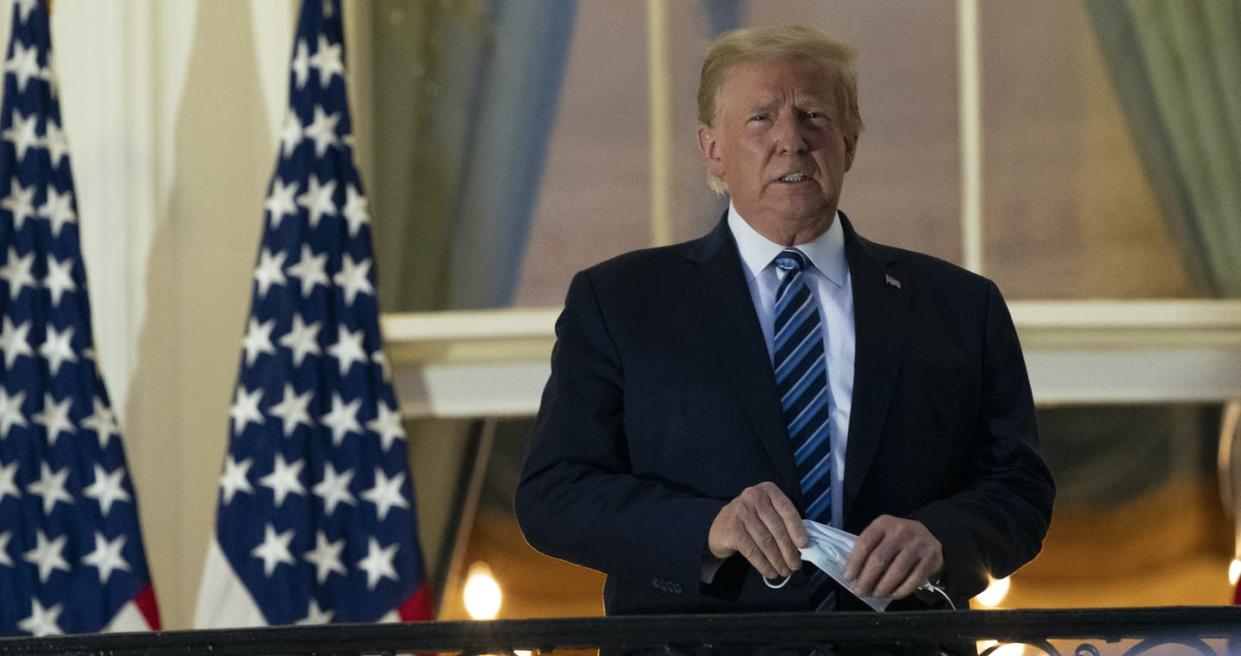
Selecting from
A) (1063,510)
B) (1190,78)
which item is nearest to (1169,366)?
(1063,510)

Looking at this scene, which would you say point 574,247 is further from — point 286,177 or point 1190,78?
point 1190,78

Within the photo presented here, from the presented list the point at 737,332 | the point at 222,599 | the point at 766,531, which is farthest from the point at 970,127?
the point at 766,531

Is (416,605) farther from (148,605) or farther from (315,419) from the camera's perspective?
(148,605)

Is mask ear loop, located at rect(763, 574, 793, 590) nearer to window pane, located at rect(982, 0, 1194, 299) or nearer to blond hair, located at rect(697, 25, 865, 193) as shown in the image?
blond hair, located at rect(697, 25, 865, 193)

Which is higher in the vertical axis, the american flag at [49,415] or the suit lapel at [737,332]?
the suit lapel at [737,332]

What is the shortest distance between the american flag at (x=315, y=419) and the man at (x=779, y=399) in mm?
3025

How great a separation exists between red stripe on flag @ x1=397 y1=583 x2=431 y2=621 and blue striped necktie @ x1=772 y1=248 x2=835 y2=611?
3.15 meters

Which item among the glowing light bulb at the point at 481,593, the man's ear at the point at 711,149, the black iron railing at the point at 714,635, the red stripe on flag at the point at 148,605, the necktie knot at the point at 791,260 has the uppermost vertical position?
the man's ear at the point at 711,149

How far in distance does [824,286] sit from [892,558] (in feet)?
1.61

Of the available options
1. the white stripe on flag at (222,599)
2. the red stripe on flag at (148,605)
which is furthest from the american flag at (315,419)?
the red stripe on flag at (148,605)

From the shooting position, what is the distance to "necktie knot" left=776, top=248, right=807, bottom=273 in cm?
251

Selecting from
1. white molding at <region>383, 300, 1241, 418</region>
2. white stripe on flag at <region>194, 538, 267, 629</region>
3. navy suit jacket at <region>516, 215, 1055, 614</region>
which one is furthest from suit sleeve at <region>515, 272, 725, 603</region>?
white molding at <region>383, 300, 1241, 418</region>

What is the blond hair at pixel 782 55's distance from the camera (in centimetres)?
253

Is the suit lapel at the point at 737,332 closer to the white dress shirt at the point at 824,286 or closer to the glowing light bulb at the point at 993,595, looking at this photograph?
the white dress shirt at the point at 824,286
